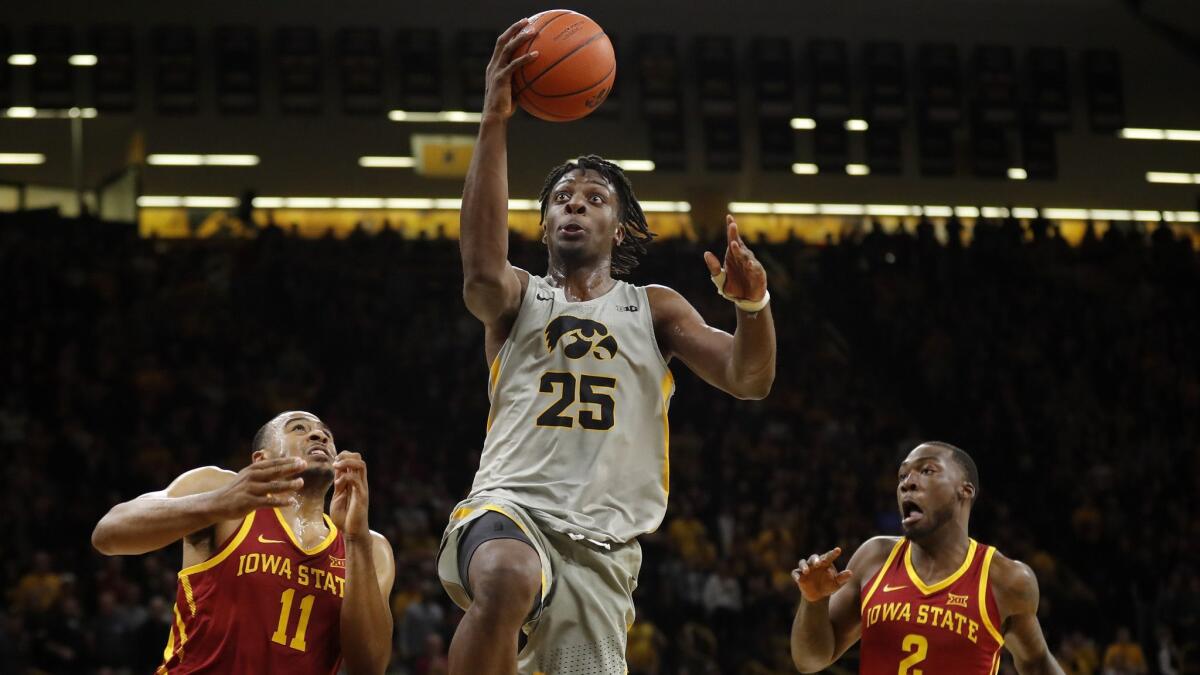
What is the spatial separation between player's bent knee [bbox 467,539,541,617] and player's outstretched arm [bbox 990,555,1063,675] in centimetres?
286

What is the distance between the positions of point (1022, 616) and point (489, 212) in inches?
128

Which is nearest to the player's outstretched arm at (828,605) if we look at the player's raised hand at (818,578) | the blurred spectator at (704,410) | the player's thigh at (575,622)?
the player's raised hand at (818,578)

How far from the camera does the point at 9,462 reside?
1491 centimetres

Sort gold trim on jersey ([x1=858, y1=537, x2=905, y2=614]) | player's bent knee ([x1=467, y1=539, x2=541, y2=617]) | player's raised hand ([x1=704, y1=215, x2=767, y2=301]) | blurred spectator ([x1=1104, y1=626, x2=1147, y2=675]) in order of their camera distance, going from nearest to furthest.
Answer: player's bent knee ([x1=467, y1=539, x2=541, y2=617])
player's raised hand ([x1=704, y1=215, x2=767, y2=301])
gold trim on jersey ([x1=858, y1=537, x2=905, y2=614])
blurred spectator ([x1=1104, y1=626, x2=1147, y2=675])

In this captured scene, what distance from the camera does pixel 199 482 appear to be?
196 inches

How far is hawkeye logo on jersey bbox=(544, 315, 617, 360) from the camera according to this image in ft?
14.8

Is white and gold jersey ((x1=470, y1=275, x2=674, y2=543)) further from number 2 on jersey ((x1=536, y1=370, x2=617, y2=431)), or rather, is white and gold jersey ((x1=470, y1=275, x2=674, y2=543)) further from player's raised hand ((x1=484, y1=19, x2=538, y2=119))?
player's raised hand ((x1=484, y1=19, x2=538, y2=119))

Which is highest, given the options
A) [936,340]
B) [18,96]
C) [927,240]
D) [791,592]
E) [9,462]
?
[18,96]

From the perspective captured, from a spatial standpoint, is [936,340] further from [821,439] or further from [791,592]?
[791,592]

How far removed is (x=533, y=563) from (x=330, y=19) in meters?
19.3

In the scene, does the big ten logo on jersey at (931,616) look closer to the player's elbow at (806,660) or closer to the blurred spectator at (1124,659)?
the player's elbow at (806,660)

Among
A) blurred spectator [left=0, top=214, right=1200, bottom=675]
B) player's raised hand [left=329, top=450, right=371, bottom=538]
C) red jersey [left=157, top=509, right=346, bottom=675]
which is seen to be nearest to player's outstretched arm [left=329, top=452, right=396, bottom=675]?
player's raised hand [left=329, top=450, right=371, bottom=538]

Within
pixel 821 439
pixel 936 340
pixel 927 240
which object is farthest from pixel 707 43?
pixel 821 439

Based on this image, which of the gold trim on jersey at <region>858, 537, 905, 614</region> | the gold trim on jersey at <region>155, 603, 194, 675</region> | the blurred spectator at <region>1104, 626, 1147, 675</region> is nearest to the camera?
the gold trim on jersey at <region>155, 603, 194, 675</region>
